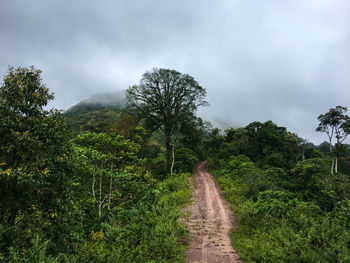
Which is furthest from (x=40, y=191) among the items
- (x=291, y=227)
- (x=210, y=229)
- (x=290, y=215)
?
(x=290, y=215)

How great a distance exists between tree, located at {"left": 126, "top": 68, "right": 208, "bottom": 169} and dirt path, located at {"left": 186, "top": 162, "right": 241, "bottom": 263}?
11.8 metres

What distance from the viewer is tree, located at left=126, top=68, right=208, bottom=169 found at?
80.9 feet

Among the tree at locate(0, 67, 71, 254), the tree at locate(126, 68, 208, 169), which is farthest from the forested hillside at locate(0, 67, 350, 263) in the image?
the tree at locate(126, 68, 208, 169)

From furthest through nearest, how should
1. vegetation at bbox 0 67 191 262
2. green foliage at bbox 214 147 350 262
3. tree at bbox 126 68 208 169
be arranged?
1. tree at bbox 126 68 208 169
2. green foliage at bbox 214 147 350 262
3. vegetation at bbox 0 67 191 262

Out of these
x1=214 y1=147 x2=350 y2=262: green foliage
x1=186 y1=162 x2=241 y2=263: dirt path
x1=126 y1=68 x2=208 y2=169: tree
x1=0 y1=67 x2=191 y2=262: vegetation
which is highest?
x1=126 y1=68 x2=208 y2=169: tree

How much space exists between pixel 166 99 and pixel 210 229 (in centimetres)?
1850

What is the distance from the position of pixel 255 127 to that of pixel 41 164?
32643mm

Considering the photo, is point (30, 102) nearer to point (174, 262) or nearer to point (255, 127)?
point (174, 262)

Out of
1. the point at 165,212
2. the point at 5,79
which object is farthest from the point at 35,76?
the point at 165,212

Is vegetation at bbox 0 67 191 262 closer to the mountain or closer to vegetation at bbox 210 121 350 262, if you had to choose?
the mountain

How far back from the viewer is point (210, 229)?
376 inches

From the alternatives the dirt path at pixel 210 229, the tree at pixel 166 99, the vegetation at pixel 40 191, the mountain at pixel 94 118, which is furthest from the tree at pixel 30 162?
the tree at pixel 166 99

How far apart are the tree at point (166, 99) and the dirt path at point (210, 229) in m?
11.8

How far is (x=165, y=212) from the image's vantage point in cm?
1076
